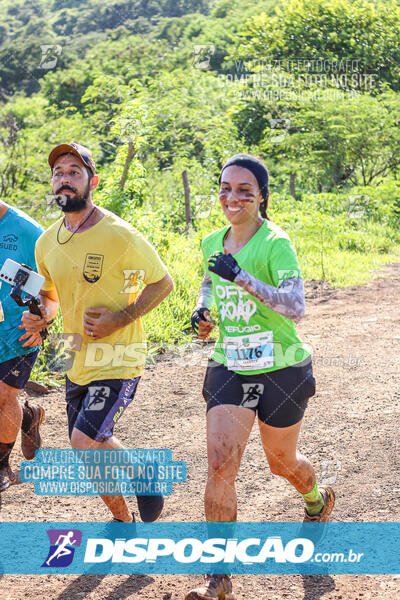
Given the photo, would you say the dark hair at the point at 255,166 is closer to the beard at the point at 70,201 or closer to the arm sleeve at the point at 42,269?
the beard at the point at 70,201

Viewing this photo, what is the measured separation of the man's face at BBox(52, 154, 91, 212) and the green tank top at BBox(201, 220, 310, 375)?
0.83 meters

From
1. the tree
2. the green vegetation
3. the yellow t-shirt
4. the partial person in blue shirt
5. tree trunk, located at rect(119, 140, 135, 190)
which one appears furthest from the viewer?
the tree

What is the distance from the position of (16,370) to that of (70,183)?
1.36 meters

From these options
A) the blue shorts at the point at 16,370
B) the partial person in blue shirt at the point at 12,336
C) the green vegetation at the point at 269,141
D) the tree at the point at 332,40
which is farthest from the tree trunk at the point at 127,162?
the tree at the point at 332,40

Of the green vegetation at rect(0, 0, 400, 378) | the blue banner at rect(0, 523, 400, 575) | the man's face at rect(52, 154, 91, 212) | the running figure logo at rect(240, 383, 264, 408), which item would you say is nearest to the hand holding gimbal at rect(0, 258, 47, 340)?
the man's face at rect(52, 154, 91, 212)

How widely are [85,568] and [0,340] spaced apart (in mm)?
1447

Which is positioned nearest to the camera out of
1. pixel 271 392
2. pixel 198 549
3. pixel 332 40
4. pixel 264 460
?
pixel 271 392

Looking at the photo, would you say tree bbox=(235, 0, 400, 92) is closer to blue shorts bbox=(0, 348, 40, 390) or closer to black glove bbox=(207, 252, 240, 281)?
blue shorts bbox=(0, 348, 40, 390)

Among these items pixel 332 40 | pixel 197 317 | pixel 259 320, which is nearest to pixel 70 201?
pixel 197 317

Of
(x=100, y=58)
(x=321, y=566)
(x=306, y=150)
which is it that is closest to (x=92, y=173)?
(x=321, y=566)

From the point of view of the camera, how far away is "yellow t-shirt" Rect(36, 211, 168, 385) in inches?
134

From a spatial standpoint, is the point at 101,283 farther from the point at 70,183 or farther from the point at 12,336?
the point at 12,336

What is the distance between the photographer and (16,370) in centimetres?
428

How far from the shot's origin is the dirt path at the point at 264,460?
3260 millimetres
